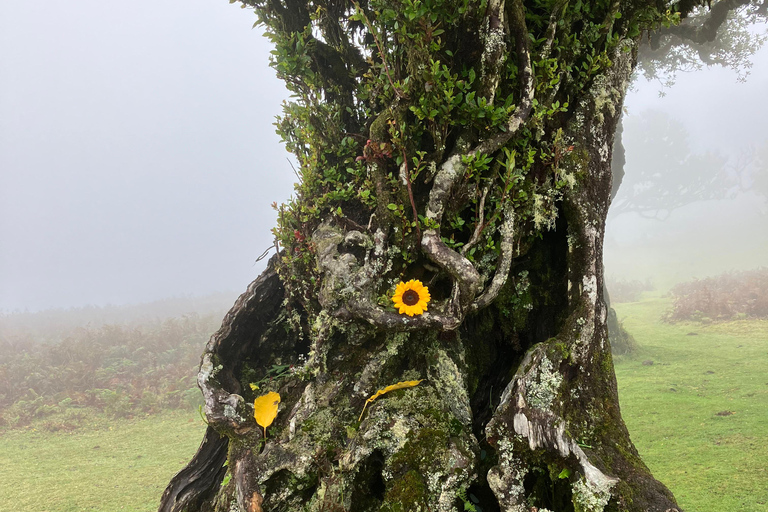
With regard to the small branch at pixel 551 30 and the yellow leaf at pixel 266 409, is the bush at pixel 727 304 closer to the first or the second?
the small branch at pixel 551 30

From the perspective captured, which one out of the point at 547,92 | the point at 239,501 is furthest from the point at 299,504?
the point at 547,92

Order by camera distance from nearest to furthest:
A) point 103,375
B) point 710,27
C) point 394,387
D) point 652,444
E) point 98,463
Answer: point 394,387
point 652,444
point 98,463
point 710,27
point 103,375

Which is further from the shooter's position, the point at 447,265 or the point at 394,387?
the point at 394,387

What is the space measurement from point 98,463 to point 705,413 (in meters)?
10.6

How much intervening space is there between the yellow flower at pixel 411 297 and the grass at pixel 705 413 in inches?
150

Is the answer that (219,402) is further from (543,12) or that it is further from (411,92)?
(543,12)

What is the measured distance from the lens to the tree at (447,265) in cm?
295

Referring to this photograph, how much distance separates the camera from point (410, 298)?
3160mm

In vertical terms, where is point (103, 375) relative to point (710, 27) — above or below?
below

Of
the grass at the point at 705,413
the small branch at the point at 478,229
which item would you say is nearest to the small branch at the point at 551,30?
the small branch at the point at 478,229

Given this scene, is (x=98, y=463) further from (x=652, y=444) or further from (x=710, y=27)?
Result: (x=710, y=27)

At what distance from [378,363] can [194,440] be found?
7.62 meters

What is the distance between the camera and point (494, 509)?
120 inches

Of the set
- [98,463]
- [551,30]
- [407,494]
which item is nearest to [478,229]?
[551,30]
